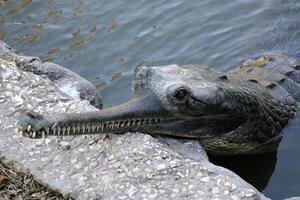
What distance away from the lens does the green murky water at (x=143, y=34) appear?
8938 millimetres

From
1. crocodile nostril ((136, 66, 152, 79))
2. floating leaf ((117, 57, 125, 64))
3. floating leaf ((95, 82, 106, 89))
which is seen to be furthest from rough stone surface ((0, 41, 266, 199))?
floating leaf ((117, 57, 125, 64))

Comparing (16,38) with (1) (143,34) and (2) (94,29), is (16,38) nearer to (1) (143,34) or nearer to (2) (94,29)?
(2) (94,29)

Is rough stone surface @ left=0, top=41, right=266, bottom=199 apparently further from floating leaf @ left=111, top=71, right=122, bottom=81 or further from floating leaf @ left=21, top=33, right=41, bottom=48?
floating leaf @ left=21, top=33, right=41, bottom=48

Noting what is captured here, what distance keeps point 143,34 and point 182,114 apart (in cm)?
456

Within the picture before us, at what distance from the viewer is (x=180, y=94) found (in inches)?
214

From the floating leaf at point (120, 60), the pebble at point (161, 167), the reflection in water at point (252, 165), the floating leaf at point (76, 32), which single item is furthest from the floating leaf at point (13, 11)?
the pebble at point (161, 167)

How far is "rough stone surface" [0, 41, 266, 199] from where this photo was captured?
4.60m

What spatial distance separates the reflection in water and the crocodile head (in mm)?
168

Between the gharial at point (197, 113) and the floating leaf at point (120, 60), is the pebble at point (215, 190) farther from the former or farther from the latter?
the floating leaf at point (120, 60)

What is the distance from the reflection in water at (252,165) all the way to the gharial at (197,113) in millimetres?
104

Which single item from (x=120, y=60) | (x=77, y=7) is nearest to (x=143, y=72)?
(x=120, y=60)

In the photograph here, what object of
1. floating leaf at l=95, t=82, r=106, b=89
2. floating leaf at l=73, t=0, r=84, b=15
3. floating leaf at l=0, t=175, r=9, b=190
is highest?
floating leaf at l=0, t=175, r=9, b=190

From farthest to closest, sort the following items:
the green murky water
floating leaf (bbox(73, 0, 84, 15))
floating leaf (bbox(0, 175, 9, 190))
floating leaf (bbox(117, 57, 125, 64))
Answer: floating leaf (bbox(73, 0, 84, 15)) < floating leaf (bbox(117, 57, 125, 64)) < the green murky water < floating leaf (bbox(0, 175, 9, 190))

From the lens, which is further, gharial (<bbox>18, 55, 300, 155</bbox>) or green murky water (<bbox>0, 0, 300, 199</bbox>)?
green murky water (<bbox>0, 0, 300, 199</bbox>)
